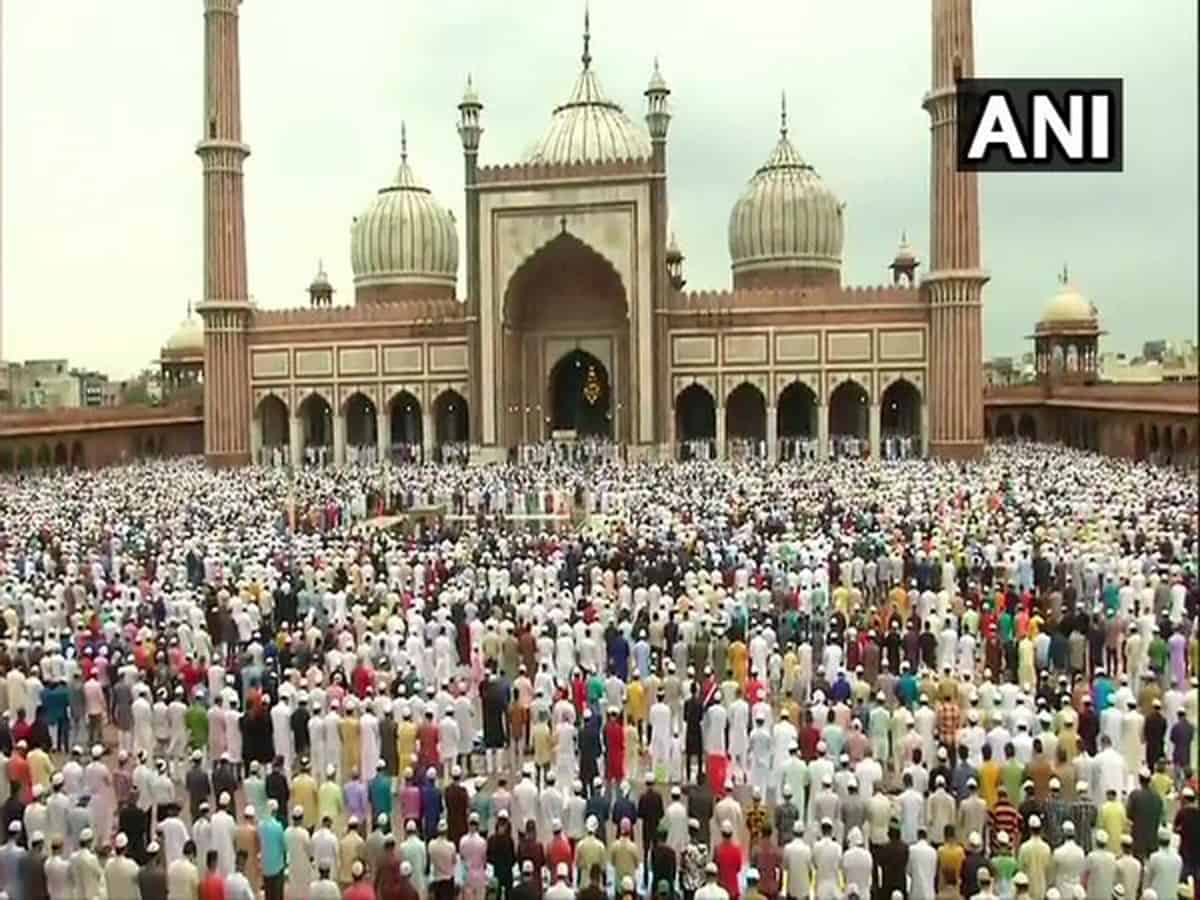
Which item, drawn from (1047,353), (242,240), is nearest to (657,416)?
(242,240)

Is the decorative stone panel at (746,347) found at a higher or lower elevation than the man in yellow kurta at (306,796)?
higher

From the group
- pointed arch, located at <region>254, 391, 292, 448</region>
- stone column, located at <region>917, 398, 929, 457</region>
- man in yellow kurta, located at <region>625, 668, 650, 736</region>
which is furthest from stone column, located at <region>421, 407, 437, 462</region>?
man in yellow kurta, located at <region>625, 668, 650, 736</region>

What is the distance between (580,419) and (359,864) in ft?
95.4

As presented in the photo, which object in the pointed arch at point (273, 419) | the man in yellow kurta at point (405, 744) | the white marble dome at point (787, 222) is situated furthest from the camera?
the white marble dome at point (787, 222)

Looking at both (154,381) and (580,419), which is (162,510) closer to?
(580,419)

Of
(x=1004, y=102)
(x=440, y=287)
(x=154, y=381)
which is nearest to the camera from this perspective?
(x=1004, y=102)

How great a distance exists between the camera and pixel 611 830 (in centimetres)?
712

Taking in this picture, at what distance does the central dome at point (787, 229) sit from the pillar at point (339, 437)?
1304 centimetres

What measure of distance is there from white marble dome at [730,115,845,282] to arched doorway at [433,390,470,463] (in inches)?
389

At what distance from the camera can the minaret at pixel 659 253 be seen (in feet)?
97.8

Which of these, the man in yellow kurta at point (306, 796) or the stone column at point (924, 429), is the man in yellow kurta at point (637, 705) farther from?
the stone column at point (924, 429)

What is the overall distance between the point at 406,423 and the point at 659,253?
1047 centimetres

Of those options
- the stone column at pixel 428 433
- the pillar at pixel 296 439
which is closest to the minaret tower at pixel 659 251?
the stone column at pixel 428 433

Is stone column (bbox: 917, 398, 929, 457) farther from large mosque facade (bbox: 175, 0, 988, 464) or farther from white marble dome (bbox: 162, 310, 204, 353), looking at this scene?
white marble dome (bbox: 162, 310, 204, 353)
